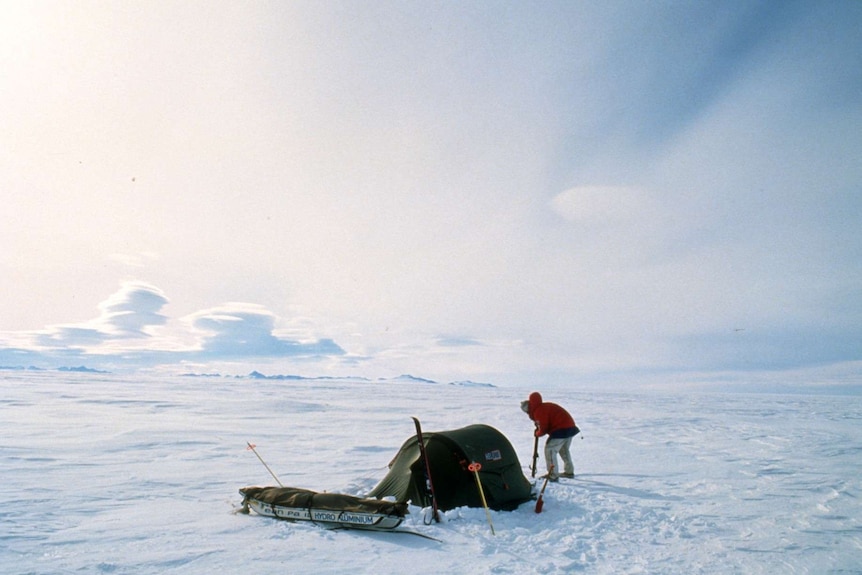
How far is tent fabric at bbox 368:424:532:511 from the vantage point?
7.86m

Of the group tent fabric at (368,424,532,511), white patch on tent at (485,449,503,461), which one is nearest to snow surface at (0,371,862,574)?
tent fabric at (368,424,532,511)

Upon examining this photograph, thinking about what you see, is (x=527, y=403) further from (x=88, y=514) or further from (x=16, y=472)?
(x=16, y=472)

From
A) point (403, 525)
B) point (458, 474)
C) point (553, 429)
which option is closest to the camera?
point (403, 525)

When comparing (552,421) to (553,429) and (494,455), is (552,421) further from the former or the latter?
(494,455)

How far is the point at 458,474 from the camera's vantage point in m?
8.15

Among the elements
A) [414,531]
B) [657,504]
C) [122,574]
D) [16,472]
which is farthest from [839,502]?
[16,472]

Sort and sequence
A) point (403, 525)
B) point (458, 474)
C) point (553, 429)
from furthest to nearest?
point (553, 429) → point (458, 474) → point (403, 525)

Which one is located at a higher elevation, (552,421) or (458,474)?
(552,421)

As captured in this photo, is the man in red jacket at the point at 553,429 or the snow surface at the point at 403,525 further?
the man in red jacket at the point at 553,429

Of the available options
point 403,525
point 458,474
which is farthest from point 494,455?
point 403,525

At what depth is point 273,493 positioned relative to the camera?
7.49 m

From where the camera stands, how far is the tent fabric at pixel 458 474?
786 centimetres

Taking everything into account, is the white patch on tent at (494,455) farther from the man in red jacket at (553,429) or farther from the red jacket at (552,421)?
the red jacket at (552,421)

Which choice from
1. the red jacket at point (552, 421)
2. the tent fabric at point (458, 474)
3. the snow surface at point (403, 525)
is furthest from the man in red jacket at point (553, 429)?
the tent fabric at point (458, 474)
